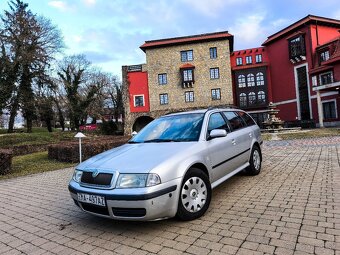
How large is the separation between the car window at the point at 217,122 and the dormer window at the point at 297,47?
1343 inches

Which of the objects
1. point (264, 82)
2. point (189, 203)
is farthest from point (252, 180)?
point (264, 82)

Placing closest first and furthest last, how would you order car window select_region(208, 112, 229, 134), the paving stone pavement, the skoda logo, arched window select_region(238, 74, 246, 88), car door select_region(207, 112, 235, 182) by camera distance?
the paving stone pavement → the skoda logo → car door select_region(207, 112, 235, 182) → car window select_region(208, 112, 229, 134) → arched window select_region(238, 74, 246, 88)

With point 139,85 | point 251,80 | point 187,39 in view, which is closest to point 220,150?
point 139,85

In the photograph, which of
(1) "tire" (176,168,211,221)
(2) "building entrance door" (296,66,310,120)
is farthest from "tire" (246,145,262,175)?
(2) "building entrance door" (296,66,310,120)

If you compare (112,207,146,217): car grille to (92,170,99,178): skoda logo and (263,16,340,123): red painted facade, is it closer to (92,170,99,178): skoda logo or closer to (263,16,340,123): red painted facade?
(92,170,99,178): skoda logo

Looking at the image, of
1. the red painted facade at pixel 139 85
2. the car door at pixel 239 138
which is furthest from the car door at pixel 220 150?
the red painted facade at pixel 139 85

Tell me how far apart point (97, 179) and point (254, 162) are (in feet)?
13.5

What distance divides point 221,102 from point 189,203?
37.6 metres

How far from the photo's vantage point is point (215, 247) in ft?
10.5

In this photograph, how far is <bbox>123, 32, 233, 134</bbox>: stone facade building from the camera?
4078 cm

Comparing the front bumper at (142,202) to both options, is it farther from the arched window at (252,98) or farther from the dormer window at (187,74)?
the arched window at (252,98)

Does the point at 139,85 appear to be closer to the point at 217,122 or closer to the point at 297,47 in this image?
the point at 297,47

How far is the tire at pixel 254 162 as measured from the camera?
6543 millimetres

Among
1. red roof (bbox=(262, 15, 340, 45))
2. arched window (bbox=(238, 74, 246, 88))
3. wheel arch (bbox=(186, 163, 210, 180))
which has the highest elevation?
red roof (bbox=(262, 15, 340, 45))
